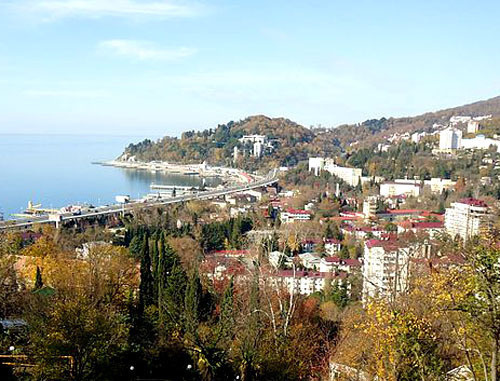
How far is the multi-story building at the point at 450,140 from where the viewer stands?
31703 millimetres

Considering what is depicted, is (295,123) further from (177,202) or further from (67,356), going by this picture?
(67,356)

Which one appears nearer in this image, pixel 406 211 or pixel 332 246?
pixel 332 246

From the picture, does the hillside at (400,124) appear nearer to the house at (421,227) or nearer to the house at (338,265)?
the house at (421,227)

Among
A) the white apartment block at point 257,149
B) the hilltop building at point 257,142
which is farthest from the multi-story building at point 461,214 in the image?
the hilltop building at point 257,142

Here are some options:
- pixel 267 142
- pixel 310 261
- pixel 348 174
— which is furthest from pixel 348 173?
pixel 310 261

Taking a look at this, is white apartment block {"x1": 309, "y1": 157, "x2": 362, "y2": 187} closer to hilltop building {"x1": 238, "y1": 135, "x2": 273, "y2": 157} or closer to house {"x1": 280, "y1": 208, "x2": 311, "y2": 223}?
house {"x1": 280, "y1": 208, "x2": 311, "y2": 223}

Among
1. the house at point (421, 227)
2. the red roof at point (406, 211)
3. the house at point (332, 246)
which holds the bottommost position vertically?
the house at point (332, 246)

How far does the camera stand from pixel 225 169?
41.8 metres

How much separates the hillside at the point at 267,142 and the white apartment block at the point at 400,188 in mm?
17553

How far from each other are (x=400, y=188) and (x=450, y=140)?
9398mm

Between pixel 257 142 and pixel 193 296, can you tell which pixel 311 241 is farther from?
pixel 257 142

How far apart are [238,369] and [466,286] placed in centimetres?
265

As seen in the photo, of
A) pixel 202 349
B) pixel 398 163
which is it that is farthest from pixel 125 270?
pixel 398 163

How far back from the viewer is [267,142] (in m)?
46.2
